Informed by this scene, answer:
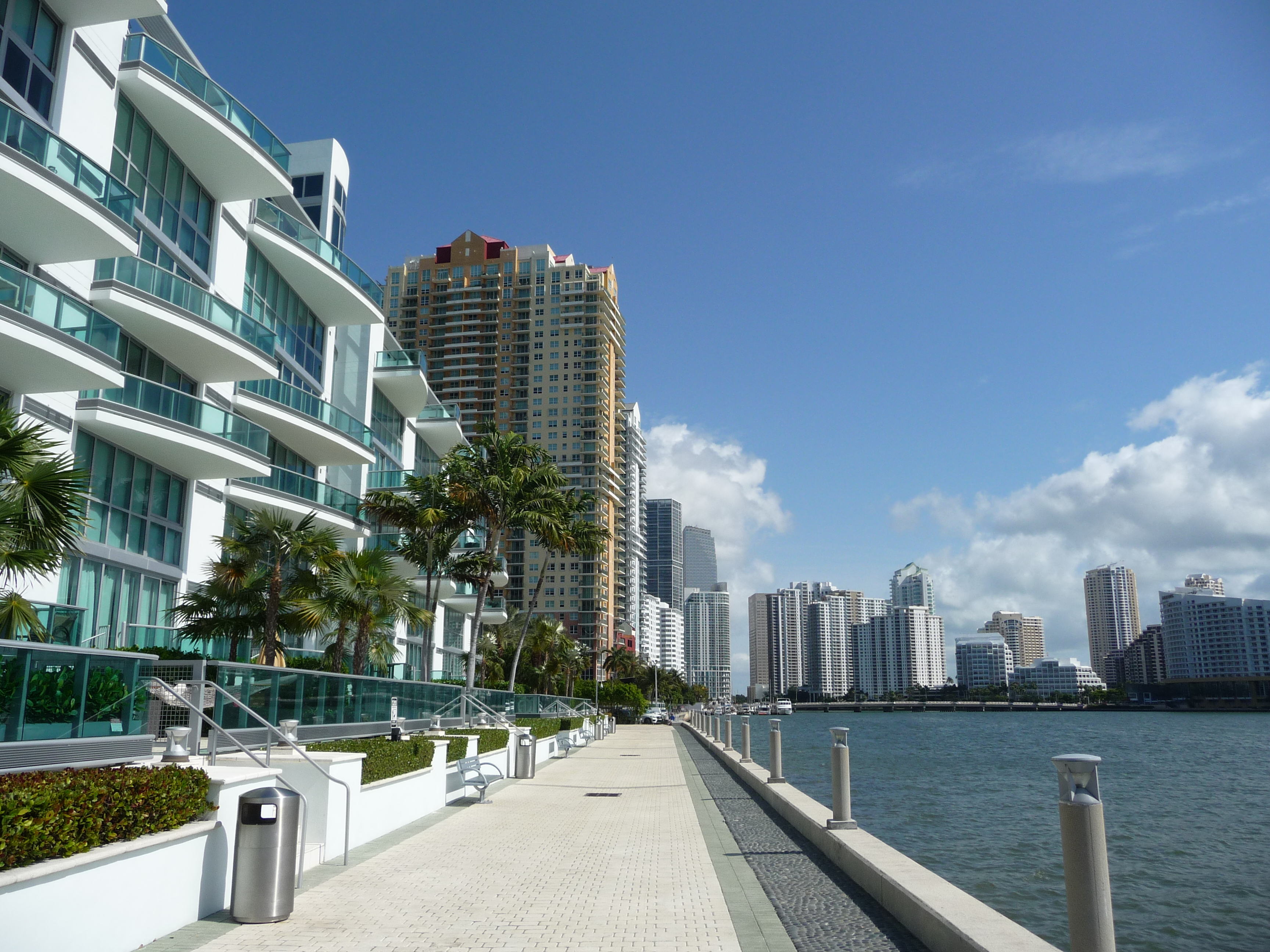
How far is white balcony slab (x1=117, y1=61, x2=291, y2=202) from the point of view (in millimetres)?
19828

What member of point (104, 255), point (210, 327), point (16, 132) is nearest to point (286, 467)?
point (210, 327)

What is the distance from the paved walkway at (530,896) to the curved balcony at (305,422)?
14.8m

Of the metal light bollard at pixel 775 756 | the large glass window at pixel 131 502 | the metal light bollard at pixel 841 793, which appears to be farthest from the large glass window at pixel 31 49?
the metal light bollard at pixel 775 756

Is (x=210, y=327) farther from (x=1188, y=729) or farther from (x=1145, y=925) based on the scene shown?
(x=1188, y=729)

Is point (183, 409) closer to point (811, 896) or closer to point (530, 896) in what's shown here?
point (530, 896)

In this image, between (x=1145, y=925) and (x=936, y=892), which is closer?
(x=936, y=892)

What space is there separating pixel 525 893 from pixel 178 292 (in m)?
16.3

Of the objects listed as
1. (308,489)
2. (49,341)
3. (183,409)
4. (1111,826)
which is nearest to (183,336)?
(183,409)

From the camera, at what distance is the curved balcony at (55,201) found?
15.0 m

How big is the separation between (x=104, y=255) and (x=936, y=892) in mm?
17552

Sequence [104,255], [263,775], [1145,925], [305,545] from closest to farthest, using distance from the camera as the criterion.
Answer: [263,775] < [1145,925] < [104,255] < [305,545]

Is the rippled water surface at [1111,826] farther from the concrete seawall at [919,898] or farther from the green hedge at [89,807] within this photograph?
the green hedge at [89,807]

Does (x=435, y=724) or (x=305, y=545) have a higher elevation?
(x=305, y=545)

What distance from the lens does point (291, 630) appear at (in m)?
20.2
